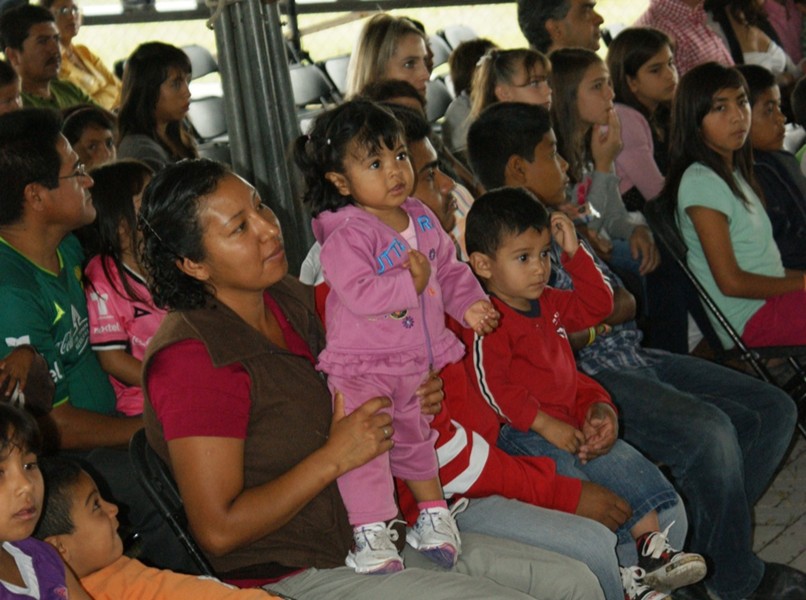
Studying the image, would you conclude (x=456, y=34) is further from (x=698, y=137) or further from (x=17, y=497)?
(x=17, y=497)

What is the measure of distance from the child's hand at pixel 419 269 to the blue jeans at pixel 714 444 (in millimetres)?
1061

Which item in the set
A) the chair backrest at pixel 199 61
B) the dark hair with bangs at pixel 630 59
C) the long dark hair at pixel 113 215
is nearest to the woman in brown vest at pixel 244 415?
the long dark hair at pixel 113 215

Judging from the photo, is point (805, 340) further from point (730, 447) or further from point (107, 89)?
point (107, 89)

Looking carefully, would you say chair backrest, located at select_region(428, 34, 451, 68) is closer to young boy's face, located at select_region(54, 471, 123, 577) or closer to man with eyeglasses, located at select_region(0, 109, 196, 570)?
man with eyeglasses, located at select_region(0, 109, 196, 570)

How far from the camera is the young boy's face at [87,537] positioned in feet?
7.17

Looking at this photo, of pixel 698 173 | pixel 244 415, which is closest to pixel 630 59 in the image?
pixel 698 173

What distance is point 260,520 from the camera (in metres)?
2.14

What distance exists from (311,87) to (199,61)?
3.10 ft

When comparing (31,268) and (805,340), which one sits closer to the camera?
(31,268)

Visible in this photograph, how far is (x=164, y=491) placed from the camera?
2.30m

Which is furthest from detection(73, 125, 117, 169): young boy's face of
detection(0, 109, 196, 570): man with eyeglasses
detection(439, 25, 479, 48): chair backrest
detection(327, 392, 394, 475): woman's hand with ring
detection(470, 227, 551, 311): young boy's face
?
detection(439, 25, 479, 48): chair backrest

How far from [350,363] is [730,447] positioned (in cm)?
135

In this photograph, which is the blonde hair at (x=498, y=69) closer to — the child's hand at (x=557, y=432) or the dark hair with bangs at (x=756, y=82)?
the dark hair with bangs at (x=756, y=82)

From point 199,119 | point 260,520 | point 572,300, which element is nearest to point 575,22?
point 199,119
